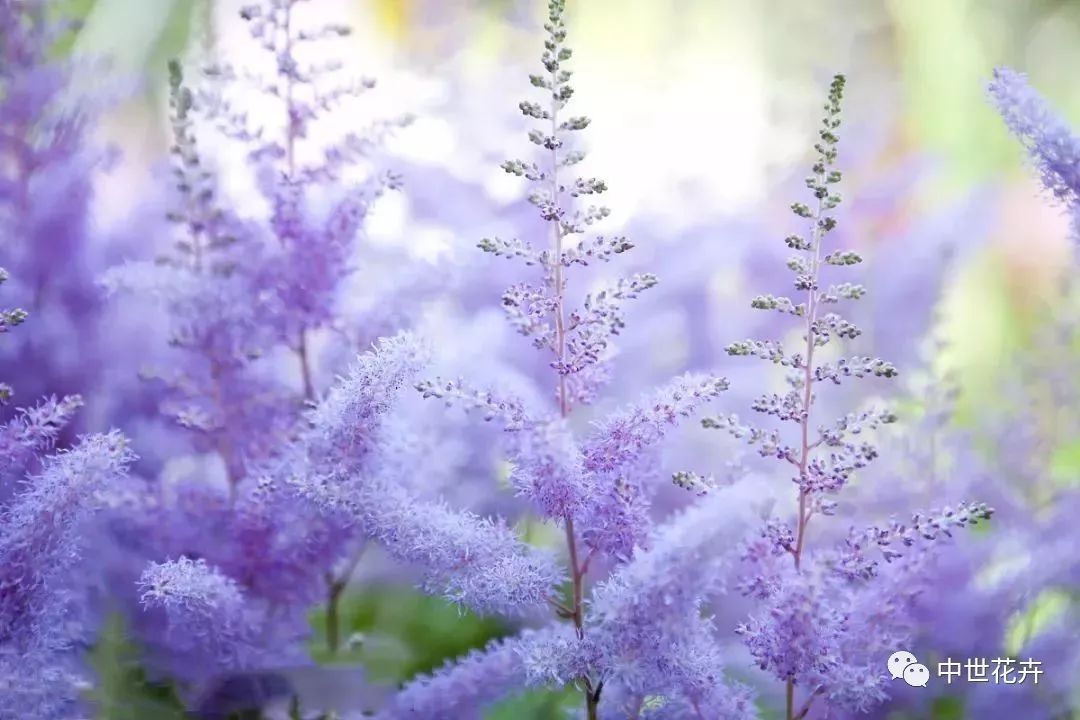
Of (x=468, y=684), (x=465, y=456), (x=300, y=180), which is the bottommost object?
(x=468, y=684)

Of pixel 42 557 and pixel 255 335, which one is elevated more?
pixel 255 335

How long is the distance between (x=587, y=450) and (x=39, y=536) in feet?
0.81

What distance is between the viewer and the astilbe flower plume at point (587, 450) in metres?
0.46

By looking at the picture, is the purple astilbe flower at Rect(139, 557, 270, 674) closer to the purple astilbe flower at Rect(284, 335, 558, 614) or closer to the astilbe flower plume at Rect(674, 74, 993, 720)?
the purple astilbe flower at Rect(284, 335, 558, 614)

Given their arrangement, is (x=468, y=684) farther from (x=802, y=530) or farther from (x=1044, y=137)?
(x=1044, y=137)

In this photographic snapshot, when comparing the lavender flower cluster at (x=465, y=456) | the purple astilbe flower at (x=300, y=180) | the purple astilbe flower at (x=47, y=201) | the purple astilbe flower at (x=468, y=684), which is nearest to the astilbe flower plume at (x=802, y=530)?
the lavender flower cluster at (x=465, y=456)

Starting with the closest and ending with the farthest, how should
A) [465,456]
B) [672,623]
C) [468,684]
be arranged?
[672,623] < [468,684] < [465,456]

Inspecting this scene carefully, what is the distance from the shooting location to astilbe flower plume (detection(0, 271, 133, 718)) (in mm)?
470

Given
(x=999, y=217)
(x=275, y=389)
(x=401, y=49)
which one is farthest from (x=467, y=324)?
(x=999, y=217)

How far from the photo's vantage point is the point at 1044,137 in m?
0.45

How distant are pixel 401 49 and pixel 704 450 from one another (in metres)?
0.37

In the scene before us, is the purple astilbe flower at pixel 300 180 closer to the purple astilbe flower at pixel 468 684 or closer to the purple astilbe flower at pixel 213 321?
the purple astilbe flower at pixel 213 321

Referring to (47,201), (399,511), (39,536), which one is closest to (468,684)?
(399,511)

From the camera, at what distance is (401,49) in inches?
30.6
